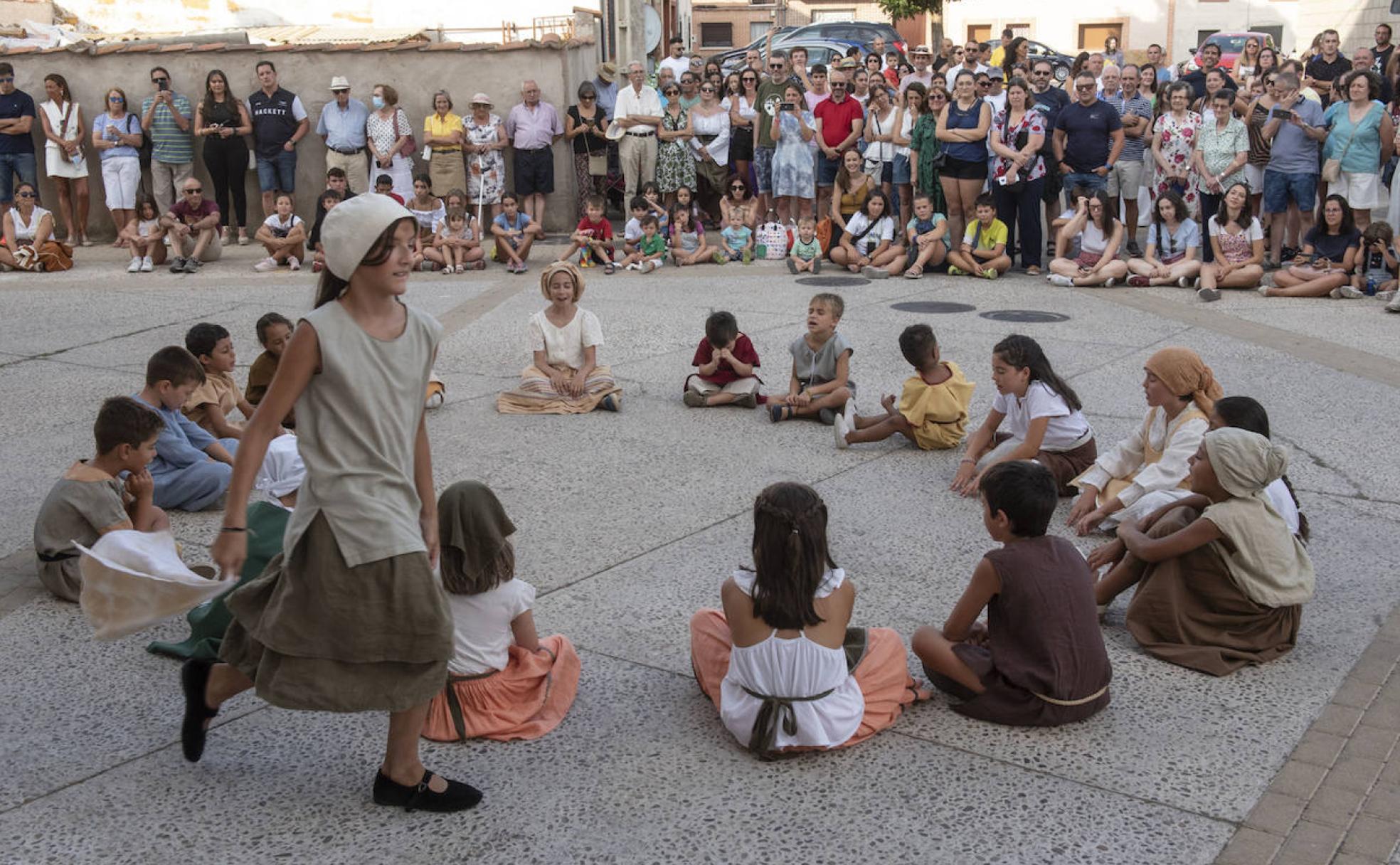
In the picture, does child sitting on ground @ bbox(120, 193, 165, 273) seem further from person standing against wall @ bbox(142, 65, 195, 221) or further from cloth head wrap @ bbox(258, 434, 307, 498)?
cloth head wrap @ bbox(258, 434, 307, 498)

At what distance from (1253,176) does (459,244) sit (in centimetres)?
778

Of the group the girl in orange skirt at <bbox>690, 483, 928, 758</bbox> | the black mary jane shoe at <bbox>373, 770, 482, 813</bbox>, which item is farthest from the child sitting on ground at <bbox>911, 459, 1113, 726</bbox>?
the black mary jane shoe at <bbox>373, 770, 482, 813</bbox>

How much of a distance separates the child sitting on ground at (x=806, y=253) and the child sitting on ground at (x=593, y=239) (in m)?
1.89

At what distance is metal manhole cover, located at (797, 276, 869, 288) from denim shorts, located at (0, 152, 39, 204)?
9.11 m

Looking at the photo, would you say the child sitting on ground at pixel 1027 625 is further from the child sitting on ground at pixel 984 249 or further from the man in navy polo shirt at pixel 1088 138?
the man in navy polo shirt at pixel 1088 138

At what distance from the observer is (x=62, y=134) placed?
1527 centimetres

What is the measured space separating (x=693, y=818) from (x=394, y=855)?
762mm

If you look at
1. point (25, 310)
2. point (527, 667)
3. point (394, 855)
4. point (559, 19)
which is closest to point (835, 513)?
point (527, 667)

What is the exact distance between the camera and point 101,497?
4867 mm

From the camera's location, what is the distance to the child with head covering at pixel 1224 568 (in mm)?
4254

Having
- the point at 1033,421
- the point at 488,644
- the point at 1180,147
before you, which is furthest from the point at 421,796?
the point at 1180,147

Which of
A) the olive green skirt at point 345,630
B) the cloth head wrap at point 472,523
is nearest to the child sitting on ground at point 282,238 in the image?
the cloth head wrap at point 472,523

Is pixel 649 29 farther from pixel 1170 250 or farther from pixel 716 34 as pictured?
pixel 716 34

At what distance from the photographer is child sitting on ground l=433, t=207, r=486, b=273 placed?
44.9 feet
